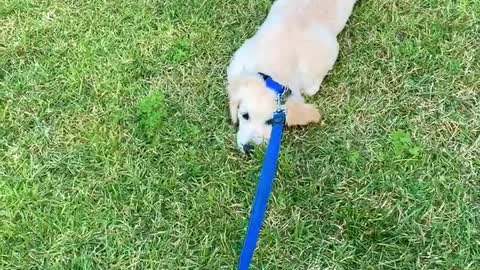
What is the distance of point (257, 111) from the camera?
10.0ft

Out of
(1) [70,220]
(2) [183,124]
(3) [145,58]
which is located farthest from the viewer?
(3) [145,58]

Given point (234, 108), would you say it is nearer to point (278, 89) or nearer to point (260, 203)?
point (278, 89)

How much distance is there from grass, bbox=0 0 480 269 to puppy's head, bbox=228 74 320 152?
0.09m

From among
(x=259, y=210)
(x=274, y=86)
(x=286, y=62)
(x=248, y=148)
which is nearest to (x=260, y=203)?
(x=259, y=210)

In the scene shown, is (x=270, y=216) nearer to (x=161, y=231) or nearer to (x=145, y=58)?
(x=161, y=231)

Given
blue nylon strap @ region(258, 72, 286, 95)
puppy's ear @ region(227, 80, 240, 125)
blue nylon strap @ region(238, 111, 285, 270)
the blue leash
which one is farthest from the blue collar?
blue nylon strap @ region(238, 111, 285, 270)

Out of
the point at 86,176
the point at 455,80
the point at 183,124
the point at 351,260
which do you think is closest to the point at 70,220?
the point at 86,176

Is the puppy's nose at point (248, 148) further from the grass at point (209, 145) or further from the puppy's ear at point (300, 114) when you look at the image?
the puppy's ear at point (300, 114)

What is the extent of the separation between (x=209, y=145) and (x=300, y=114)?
0.45m

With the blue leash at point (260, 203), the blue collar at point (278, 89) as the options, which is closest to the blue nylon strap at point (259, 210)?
the blue leash at point (260, 203)

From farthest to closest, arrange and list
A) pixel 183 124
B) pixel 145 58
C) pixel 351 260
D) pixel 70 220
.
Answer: pixel 145 58
pixel 183 124
pixel 70 220
pixel 351 260

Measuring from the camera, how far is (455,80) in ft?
10.9

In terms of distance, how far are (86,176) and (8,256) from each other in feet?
1.60

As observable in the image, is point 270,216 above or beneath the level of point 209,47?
beneath
